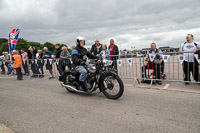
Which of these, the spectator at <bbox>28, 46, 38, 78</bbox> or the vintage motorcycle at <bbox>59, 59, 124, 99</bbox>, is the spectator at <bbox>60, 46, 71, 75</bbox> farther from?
the vintage motorcycle at <bbox>59, 59, 124, 99</bbox>

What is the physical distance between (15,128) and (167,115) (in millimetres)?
3198

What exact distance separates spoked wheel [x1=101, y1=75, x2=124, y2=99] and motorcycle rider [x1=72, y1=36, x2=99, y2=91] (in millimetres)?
628

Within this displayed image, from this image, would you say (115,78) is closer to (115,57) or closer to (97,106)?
(97,106)

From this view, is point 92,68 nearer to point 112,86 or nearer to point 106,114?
point 112,86

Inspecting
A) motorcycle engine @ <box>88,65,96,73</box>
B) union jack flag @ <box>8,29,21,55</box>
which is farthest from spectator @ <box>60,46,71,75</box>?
union jack flag @ <box>8,29,21,55</box>

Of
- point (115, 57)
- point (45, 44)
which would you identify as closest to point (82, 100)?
point (115, 57)

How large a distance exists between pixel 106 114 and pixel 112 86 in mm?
1123

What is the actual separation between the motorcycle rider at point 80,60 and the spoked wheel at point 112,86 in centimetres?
63

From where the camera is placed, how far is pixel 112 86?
14.0 feet

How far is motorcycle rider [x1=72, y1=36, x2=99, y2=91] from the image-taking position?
4.61 m

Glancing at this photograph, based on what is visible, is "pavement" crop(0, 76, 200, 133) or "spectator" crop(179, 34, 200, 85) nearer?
"pavement" crop(0, 76, 200, 133)

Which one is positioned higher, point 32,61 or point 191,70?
point 32,61

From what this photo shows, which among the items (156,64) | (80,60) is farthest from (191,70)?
(80,60)

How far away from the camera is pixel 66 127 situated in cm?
278
